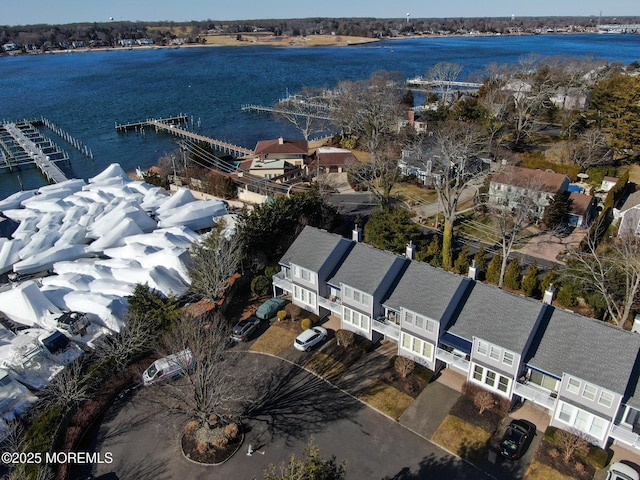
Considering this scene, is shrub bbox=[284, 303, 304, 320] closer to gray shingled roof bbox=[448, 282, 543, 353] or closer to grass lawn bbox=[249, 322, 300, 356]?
grass lawn bbox=[249, 322, 300, 356]

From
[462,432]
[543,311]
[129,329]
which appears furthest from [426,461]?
[129,329]

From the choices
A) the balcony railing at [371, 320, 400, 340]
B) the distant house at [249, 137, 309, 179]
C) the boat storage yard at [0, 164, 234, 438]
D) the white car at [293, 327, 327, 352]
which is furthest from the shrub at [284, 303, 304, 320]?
the distant house at [249, 137, 309, 179]

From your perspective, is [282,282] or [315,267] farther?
[282,282]

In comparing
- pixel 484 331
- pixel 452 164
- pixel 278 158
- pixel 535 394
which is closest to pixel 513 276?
pixel 484 331

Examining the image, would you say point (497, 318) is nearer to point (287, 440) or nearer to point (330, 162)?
point (287, 440)

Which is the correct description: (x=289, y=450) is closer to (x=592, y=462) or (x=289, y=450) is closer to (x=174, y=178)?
(x=592, y=462)

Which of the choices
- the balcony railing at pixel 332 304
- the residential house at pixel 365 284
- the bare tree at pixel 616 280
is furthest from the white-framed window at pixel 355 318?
A: the bare tree at pixel 616 280

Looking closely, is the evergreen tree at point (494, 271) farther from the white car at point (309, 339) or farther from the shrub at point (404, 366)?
the white car at point (309, 339)
